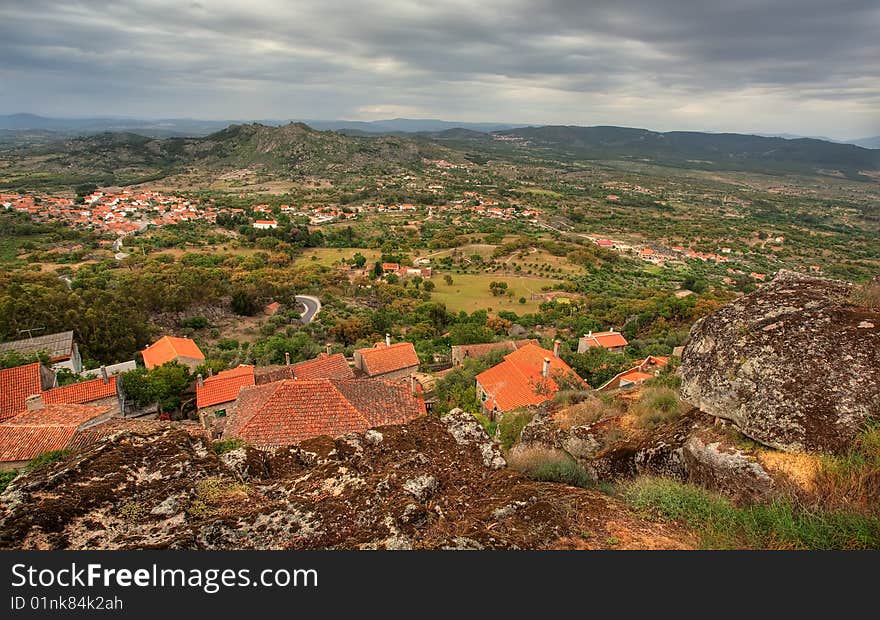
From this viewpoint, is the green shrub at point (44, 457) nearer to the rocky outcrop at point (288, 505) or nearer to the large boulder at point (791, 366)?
the rocky outcrop at point (288, 505)

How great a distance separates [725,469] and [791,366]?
1588mm

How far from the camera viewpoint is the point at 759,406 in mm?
5590

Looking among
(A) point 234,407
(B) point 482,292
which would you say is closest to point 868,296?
(A) point 234,407

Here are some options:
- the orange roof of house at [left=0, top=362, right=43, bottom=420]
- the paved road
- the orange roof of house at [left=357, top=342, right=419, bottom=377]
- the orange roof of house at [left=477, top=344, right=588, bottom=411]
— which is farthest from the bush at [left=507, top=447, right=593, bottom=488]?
the paved road

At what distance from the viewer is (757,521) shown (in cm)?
427

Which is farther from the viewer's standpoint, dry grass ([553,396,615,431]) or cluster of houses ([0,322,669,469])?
cluster of houses ([0,322,669,469])

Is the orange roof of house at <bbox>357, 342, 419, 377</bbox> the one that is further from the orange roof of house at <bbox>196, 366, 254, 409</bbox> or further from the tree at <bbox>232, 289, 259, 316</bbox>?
the tree at <bbox>232, 289, 259, 316</bbox>

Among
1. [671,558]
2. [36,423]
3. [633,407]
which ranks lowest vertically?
[36,423]

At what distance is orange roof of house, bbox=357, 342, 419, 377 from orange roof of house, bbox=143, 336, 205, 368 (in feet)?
38.1

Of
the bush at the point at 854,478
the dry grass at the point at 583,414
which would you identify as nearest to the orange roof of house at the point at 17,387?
the dry grass at the point at 583,414

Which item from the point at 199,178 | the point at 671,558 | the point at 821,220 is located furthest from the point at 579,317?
the point at 199,178

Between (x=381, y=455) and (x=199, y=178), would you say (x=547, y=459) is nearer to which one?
(x=381, y=455)

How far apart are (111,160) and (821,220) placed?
267m

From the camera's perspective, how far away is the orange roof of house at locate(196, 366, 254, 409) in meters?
20.7
